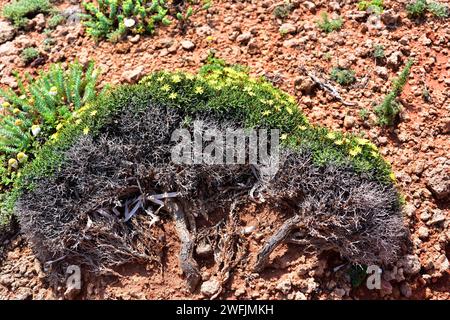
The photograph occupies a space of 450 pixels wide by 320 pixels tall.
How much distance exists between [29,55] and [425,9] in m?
4.32

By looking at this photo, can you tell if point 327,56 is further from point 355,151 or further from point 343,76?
point 355,151

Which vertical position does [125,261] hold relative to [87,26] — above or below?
below

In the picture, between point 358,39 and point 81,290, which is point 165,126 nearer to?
point 81,290

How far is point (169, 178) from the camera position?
4285 mm

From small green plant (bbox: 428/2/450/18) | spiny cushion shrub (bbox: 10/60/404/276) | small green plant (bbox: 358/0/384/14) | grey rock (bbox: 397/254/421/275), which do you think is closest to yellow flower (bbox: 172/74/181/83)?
spiny cushion shrub (bbox: 10/60/404/276)

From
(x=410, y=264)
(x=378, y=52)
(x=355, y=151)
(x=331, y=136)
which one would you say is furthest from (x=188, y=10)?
(x=410, y=264)

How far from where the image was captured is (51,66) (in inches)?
215

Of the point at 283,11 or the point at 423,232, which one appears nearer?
the point at 423,232

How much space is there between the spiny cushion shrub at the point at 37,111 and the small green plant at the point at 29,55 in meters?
0.38

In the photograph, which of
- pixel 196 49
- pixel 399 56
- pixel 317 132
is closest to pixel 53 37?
pixel 196 49

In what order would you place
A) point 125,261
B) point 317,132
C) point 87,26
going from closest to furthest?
point 125,261 → point 317,132 → point 87,26

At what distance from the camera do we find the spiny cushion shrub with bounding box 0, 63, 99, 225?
189 inches

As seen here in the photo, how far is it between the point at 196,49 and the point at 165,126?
4.59 ft

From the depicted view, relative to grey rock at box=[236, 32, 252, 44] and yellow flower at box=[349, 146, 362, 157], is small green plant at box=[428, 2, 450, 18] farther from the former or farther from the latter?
yellow flower at box=[349, 146, 362, 157]
